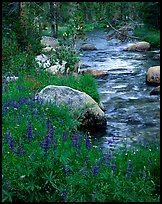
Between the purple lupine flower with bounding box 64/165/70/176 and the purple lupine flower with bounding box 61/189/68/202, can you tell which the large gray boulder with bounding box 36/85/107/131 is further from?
the purple lupine flower with bounding box 61/189/68/202

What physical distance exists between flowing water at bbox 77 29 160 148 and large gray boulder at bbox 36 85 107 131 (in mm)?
346

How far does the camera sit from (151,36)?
98.4 feet

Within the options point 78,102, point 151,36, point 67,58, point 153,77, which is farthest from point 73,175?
point 151,36

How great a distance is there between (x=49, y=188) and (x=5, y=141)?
1338mm

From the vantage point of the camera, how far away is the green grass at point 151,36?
27.8m

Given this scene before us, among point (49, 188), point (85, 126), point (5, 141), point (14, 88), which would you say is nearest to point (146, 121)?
point (85, 126)

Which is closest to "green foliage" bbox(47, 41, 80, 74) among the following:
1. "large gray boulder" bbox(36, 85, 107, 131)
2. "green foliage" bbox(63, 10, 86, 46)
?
"green foliage" bbox(63, 10, 86, 46)

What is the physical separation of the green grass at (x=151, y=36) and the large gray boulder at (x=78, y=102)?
18.2 meters

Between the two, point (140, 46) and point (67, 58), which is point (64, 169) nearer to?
point (67, 58)

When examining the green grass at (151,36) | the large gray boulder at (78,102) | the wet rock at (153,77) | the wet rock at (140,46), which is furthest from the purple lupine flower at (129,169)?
the green grass at (151,36)

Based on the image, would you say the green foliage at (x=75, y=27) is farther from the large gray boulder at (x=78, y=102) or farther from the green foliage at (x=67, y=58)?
the large gray boulder at (x=78, y=102)

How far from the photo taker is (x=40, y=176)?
14.4 ft

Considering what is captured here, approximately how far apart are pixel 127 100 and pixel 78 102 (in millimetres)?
4150

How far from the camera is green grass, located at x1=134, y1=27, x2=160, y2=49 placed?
27780 mm
